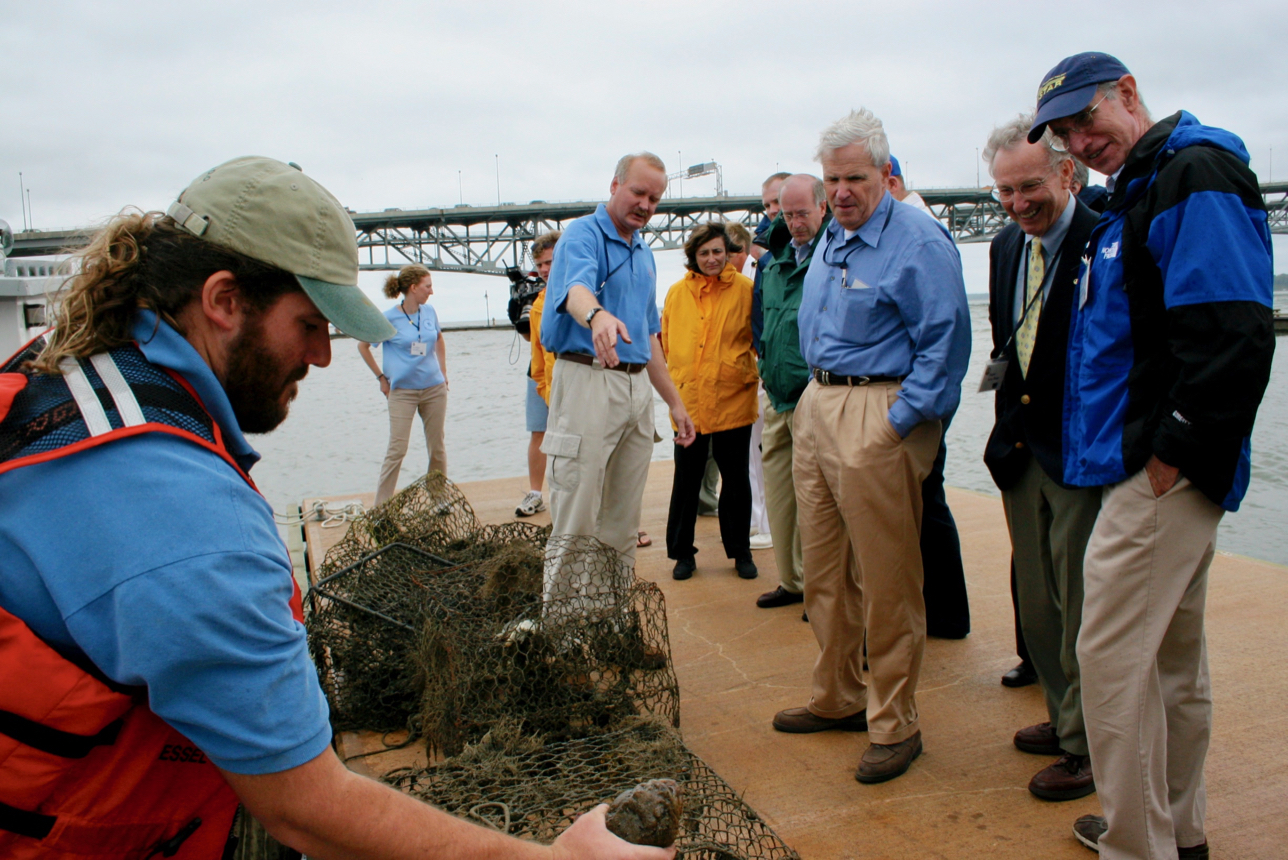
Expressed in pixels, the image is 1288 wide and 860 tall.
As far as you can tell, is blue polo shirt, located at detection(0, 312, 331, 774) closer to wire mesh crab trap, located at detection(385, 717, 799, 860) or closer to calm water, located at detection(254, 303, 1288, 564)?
wire mesh crab trap, located at detection(385, 717, 799, 860)

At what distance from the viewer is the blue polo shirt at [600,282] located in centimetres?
351

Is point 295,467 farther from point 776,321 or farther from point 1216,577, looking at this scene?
point 1216,577

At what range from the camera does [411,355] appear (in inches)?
256

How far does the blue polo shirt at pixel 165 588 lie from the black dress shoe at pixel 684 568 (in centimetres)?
375

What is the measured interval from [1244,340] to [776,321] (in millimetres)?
2456

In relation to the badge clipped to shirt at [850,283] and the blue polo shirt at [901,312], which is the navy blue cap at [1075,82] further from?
the badge clipped to shirt at [850,283]

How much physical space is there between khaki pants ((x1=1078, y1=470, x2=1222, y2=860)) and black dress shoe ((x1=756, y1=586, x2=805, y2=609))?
86.6 inches

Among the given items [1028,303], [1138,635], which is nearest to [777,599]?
[1028,303]

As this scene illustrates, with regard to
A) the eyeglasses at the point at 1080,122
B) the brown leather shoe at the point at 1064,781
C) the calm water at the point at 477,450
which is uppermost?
the eyeglasses at the point at 1080,122

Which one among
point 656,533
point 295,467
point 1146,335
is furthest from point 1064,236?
point 295,467

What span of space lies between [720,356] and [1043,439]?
2358 millimetres

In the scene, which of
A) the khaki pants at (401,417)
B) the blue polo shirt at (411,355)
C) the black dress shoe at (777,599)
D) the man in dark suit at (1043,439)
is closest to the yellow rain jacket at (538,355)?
the blue polo shirt at (411,355)

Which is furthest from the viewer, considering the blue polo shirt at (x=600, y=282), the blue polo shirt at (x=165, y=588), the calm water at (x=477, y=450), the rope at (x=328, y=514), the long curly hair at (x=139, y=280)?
the calm water at (x=477, y=450)

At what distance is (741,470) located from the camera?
483 centimetres
